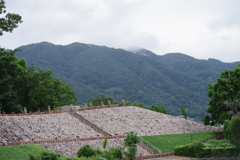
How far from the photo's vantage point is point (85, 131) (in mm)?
35938

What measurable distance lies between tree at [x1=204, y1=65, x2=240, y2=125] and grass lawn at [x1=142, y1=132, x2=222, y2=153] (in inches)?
119

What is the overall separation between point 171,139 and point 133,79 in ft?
382

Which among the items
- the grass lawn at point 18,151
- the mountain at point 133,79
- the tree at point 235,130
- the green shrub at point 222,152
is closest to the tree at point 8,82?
the grass lawn at point 18,151

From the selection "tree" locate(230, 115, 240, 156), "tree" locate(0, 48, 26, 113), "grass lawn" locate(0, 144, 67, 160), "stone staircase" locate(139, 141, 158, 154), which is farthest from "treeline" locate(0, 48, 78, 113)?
"tree" locate(230, 115, 240, 156)

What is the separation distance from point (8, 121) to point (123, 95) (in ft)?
346

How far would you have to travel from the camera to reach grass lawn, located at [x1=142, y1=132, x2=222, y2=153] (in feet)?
116

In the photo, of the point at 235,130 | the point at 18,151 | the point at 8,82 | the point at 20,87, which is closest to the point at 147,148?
the point at 235,130

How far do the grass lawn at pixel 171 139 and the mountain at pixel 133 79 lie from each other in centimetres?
7737

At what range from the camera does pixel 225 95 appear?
139 ft

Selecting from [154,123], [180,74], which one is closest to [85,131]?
[154,123]

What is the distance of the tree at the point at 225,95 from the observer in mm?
Result: 41844

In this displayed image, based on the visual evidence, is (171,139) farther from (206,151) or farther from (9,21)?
(9,21)

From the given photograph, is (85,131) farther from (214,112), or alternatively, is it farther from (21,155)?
(214,112)

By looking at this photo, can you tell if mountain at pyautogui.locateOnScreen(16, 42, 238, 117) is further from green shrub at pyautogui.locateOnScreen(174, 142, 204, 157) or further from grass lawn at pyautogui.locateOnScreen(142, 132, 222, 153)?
green shrub at pyautogui.locateOnScreen(174, 142, 204, 157)
